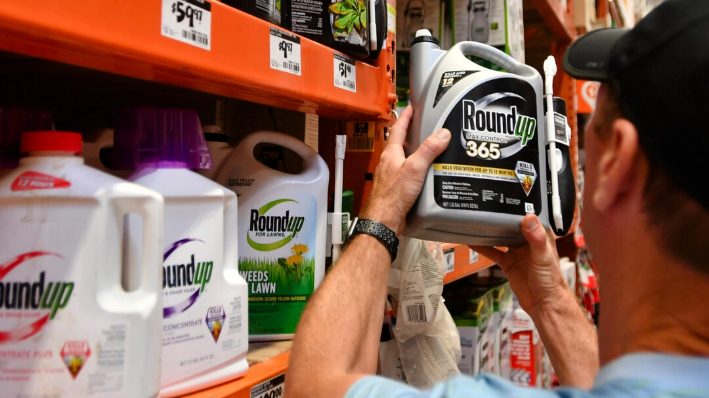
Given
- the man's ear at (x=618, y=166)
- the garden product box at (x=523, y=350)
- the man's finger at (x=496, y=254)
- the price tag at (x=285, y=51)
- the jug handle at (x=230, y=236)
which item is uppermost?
the price tag at (x=285, y=51)

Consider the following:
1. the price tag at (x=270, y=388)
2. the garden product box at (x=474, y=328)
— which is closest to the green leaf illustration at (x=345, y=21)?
the price tag at (x=270, y=388)

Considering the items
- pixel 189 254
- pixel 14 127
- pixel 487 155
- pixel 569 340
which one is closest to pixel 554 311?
pixel 569 340

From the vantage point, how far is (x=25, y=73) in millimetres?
945

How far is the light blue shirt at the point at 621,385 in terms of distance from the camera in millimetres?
511

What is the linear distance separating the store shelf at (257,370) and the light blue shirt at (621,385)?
0.20 meters

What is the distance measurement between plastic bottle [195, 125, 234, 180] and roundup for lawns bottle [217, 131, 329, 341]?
0.04 feet

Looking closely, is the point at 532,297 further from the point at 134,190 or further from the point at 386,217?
the point at 134,190

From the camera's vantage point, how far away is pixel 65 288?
56cm

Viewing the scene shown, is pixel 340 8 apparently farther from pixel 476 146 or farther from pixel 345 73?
pixel 476 146

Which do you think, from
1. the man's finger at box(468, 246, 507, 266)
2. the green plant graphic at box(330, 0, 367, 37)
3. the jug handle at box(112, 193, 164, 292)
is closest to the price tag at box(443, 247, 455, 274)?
the man's finger at box(468, 246, 507, 266)

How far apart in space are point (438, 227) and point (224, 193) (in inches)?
13.6

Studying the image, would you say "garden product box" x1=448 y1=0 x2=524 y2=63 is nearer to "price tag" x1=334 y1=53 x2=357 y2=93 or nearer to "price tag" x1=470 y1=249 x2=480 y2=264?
"price tag" x1=470 y1=249 x2=480 y2=264

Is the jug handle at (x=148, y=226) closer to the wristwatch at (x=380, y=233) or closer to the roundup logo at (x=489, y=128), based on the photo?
the wristwatch at (x=380, y=233)

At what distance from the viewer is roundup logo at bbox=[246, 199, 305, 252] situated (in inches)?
36.1
